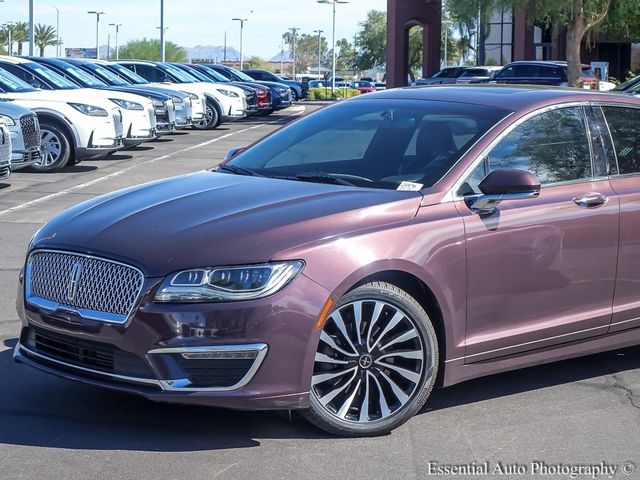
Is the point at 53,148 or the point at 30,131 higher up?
the point at 30,131

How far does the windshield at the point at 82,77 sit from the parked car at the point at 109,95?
82 centimetres

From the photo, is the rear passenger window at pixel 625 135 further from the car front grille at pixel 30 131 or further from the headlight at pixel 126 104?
the headlight at pixel 126 104

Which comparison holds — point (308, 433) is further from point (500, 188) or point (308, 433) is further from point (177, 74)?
→ point (177, 74)

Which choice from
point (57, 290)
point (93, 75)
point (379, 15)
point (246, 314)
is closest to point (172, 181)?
point (57, 290)

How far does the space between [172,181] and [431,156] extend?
1449 millimetres

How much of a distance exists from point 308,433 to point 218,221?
1094mm

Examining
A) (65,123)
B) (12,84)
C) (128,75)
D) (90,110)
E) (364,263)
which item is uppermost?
(128,75)

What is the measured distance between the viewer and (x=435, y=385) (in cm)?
532

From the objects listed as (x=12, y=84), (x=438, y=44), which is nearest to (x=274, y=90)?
(x=12, y=84)

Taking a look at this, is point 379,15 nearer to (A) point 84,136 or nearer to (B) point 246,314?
(A) point 84,136

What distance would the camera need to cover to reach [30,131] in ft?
49.0

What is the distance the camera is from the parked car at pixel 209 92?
27.8 meters

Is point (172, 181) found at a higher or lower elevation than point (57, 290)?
higher

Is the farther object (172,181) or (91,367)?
(172,181)
